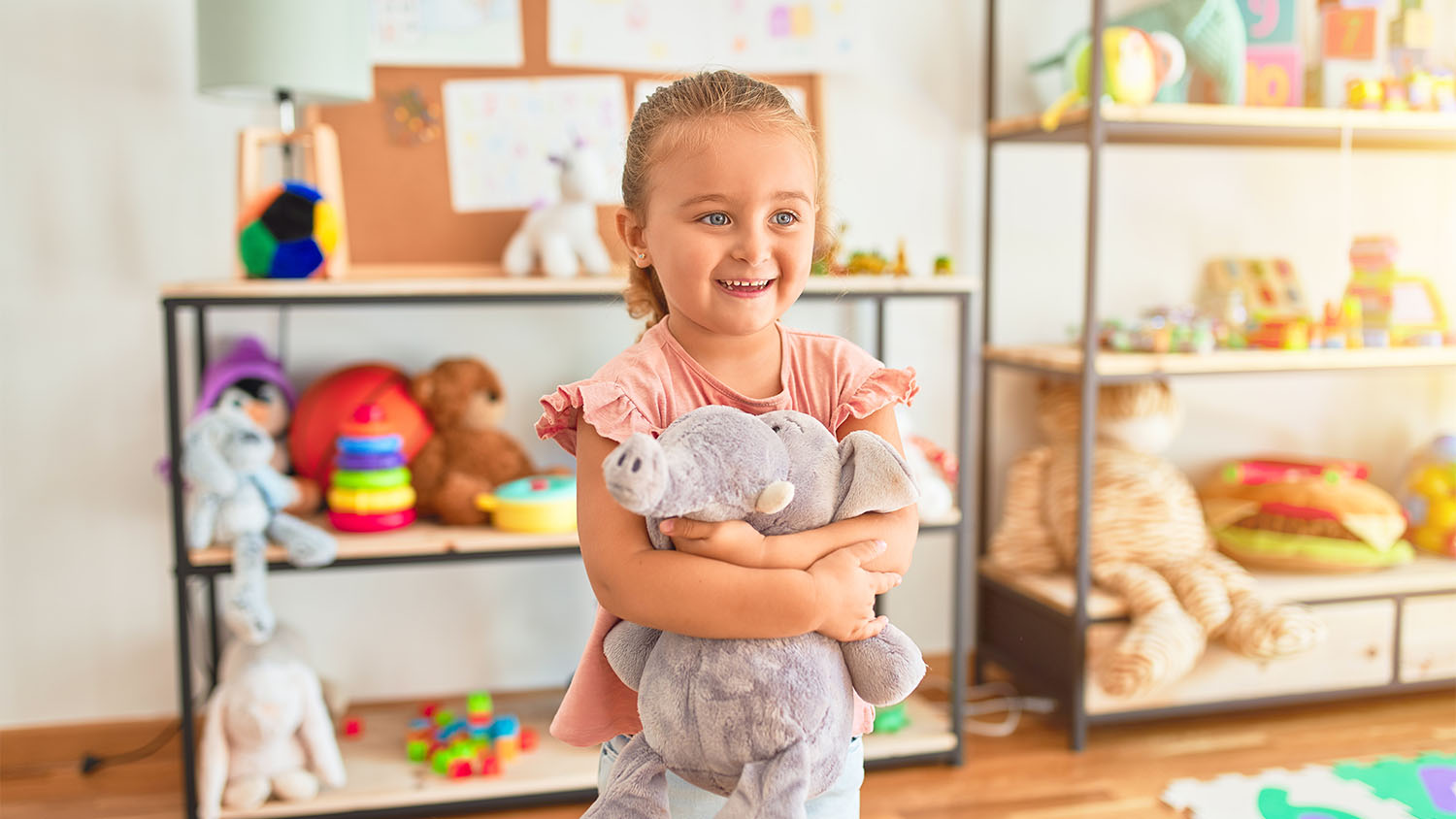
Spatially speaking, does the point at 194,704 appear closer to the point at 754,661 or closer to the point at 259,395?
the point at 259,395

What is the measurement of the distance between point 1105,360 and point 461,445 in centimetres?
116

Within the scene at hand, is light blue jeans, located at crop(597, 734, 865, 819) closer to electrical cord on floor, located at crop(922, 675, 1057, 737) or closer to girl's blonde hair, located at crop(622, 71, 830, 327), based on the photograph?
girl's blonde hair, located at crop(622, 71, 830, 327)

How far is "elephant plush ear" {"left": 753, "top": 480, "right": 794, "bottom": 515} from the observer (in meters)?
0.76

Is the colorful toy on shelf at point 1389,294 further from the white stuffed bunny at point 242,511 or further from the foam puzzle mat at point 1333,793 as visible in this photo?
the white stuffed bunny at point 242,511

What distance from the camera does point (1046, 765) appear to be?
2.08 m

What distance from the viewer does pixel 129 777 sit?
2027mm

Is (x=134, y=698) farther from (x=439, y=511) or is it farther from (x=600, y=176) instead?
(x=600, y=176)

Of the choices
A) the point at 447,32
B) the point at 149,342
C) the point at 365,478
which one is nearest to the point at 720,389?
the point at 365,478

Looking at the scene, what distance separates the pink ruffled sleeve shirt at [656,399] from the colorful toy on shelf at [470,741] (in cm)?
105

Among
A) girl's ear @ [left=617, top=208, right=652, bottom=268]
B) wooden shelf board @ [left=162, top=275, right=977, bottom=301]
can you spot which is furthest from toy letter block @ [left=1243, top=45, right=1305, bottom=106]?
girl's ear @ [left=617, top=208, right=652, bottom=268]

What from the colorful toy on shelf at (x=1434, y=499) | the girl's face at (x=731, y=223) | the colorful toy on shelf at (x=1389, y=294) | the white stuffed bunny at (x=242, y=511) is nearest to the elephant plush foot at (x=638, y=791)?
the girl's face at (x=731, y=223)

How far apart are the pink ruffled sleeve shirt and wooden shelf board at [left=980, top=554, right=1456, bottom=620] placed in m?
1.30

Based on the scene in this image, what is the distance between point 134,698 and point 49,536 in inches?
13.6

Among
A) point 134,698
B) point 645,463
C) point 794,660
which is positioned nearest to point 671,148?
point 645,463
